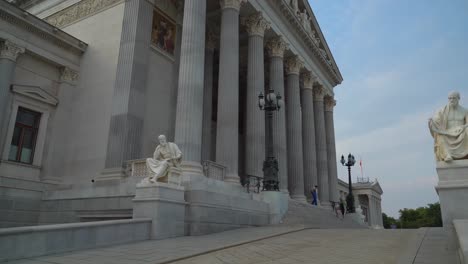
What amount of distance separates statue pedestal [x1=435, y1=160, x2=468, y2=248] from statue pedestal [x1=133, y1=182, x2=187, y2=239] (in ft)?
27.4

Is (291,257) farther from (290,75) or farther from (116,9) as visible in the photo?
(290,75)

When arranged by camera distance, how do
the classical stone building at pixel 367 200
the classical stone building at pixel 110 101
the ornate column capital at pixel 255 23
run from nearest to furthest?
the classical stone building at pixel 110 101 < the ornate column capital at pixel 255 23 < the classical stone building at pixel 367 200

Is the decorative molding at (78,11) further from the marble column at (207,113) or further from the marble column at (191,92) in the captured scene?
the marble column at (207,113)

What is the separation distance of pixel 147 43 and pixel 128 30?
1.19 meters

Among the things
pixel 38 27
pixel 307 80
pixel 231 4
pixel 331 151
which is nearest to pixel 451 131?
pixel 231 4

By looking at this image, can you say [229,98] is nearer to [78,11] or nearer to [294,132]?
[294,132]

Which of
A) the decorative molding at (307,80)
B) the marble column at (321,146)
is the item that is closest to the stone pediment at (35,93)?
the decorative molding at (307,80)

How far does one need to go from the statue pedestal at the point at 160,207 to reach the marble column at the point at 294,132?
15578 mm

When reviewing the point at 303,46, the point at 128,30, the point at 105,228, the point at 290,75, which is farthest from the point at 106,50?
the point at 303,46

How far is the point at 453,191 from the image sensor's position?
10.3m

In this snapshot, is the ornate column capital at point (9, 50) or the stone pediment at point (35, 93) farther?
the stone pediment at point (35, 93)

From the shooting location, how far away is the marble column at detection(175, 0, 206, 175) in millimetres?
16031

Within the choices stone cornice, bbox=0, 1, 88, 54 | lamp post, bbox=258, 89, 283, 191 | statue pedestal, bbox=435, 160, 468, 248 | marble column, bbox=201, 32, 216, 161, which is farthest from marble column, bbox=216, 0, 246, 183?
statue pedestal, bbox=435, 160, 468, 248

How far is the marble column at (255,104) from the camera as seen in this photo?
71.0 ft
